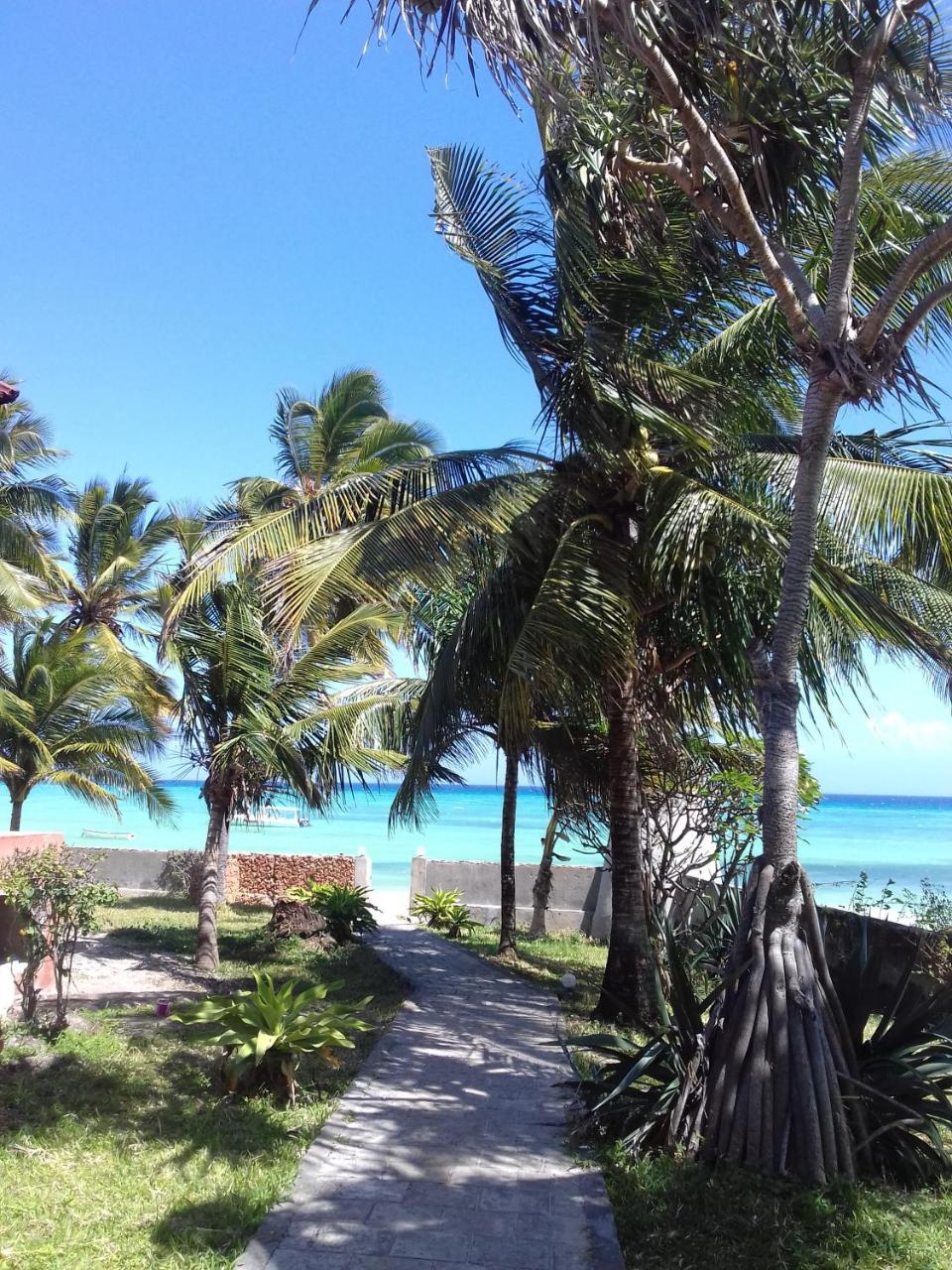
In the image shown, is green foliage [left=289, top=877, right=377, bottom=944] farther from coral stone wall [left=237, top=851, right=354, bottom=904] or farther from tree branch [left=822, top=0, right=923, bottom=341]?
tree branch [left=822, top=0, right=923, bottom=341]

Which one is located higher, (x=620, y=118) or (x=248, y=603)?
(x=620, y=118)

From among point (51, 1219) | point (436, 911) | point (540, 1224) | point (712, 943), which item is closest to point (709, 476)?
point (712, 943)

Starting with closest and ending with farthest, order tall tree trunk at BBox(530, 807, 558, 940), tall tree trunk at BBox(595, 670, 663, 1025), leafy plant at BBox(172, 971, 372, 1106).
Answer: leafy plant at BBox(172, 971, 372, 1106) < tall tree trunk at BBox(595, 670, 663, 1025) < tall tree trunk at BBox(530, 807, 558, 940)

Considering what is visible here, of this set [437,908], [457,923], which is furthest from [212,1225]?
[437,908]

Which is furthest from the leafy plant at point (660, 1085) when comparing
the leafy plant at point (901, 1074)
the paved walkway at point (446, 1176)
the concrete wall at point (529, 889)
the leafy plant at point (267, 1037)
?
the concrete wall at point (529, 889)

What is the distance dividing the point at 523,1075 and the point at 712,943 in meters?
2.34

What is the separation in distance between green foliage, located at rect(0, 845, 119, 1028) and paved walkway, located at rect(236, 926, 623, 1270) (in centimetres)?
251

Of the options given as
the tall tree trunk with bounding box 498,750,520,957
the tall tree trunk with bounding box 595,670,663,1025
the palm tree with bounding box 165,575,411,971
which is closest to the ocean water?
the tall tree trunk with bounding box 498,750,520,957

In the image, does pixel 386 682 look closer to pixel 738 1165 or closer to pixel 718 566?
pixel 718 566

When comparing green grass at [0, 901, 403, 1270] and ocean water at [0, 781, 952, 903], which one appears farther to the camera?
ocean water at [0, 781, 952, 903]

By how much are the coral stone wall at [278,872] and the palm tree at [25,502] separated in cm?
690

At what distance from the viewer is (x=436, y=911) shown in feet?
54.6

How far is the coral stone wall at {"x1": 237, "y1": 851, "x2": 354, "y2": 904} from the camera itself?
20172 millimetres

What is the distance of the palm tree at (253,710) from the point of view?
11594mm
